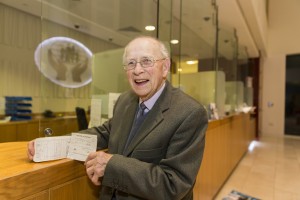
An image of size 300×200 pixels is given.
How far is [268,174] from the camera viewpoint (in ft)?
13.7

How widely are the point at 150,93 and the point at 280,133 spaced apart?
8274 mm

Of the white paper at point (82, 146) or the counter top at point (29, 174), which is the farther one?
the white paper at point (82, 146)

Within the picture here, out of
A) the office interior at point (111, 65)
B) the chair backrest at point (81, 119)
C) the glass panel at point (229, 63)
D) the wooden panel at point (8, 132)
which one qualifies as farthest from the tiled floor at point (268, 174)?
the wooden panel at point (8, 132)

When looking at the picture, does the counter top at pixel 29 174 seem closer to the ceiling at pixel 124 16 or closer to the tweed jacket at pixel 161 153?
the tweed jacket at pixel 161 153

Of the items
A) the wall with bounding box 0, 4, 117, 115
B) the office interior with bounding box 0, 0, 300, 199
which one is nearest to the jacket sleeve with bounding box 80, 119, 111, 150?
the office interior with bounding box 0, 0, 300, 199

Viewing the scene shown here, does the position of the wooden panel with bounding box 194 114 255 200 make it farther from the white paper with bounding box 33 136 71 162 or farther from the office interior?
the white paper with bounding box 33 136 71 162

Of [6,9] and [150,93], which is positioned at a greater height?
[6,9]

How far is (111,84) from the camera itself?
85.8 inches

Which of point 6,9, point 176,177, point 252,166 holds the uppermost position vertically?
point 6,9

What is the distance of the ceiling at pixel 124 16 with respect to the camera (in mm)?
2361

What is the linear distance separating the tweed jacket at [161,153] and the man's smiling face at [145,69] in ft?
0.26

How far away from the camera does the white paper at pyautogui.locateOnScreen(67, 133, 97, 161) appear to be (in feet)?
3.72

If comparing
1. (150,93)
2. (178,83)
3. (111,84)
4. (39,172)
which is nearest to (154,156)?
(150,93)

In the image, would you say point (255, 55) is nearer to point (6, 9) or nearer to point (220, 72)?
point (220, 72)
